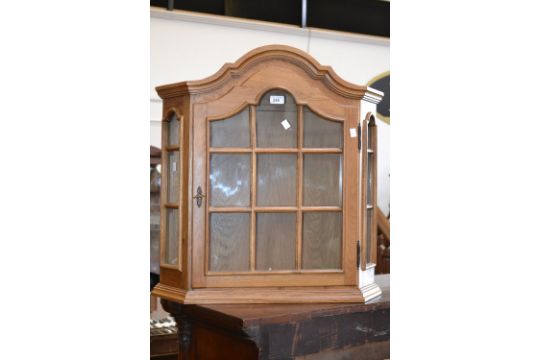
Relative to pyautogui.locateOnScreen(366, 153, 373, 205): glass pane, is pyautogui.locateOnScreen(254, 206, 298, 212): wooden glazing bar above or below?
below

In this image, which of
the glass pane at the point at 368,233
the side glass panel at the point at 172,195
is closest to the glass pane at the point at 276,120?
the side glass panel at the point at 172,195

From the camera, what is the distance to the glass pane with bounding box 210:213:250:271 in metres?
2.82

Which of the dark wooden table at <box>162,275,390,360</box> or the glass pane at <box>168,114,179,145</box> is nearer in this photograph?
the dark wooden table at <box>162,275,390,360</box>

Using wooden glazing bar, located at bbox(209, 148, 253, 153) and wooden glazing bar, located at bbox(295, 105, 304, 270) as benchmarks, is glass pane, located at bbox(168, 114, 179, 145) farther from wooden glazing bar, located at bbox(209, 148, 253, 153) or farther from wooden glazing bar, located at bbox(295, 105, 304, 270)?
wooden glazing bar, located at bbox(295, 105, 304, 270)

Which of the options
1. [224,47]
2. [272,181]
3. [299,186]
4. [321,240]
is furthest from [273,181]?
[224,47]

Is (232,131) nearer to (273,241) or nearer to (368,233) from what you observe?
(273,241)

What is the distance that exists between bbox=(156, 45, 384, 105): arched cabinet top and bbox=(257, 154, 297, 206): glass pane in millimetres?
253

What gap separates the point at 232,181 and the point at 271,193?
17 cm

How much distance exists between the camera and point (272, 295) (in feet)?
9.04

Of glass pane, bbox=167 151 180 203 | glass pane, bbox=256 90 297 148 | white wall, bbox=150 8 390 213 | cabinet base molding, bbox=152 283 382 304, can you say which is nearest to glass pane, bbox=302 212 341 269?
cabinet base molding, bbox=152 283 382 304

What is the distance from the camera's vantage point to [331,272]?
283 centimetres
